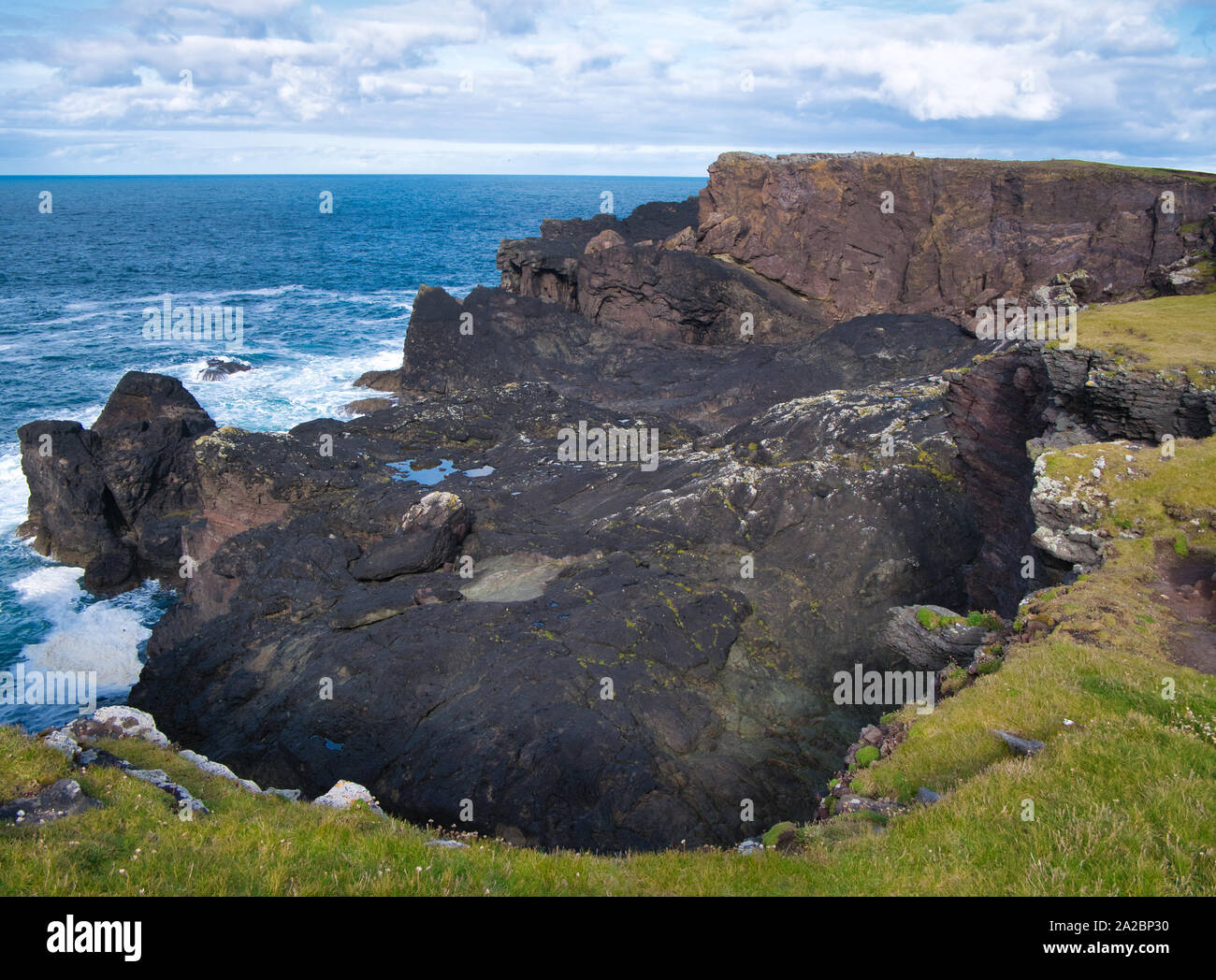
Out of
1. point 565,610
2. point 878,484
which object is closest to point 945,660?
point 878,484

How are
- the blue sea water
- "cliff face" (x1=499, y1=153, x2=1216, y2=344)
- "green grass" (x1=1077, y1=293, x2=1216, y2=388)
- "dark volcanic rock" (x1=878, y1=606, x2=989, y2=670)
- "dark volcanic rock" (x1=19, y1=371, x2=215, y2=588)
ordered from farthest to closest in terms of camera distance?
"cliff face" (x1=499, y1=153, x2=1216, y2=344), "dark volcanic rock" (x1=19, y1=371, x2=215, y2=588), the blue sea water, "green grass" (x1=1077, y1=293, x2=1216, y2=388), "dark volcanic rock" (x1=878, y1=606, x2=989, y2=670)

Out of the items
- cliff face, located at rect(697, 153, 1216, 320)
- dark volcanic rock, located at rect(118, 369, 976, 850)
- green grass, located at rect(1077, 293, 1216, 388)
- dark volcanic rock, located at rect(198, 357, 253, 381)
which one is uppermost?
cliff face, located at rect(697, 153, 1216, 320)

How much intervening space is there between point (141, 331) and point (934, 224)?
65.2 metres

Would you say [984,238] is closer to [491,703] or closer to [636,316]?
[636,316]

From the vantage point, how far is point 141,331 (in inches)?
2771

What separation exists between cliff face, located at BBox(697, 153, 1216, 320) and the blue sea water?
28848mm

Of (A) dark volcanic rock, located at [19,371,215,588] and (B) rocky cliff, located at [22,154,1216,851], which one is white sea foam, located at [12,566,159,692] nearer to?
(A) dark volcanic rock, located at [19,371,215,588]

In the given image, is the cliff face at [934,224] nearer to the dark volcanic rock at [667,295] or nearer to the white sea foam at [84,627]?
the dark volcanic rock at [667,295]

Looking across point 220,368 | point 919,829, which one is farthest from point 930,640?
point 220,368

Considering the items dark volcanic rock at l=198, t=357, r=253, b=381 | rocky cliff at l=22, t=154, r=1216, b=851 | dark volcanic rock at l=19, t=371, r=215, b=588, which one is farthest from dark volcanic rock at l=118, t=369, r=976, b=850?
dark volcanic rock at l=198, t=357, r=253, b=381

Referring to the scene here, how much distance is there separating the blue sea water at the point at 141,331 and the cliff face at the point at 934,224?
28.8 meters

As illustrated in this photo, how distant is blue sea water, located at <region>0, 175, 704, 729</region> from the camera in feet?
103

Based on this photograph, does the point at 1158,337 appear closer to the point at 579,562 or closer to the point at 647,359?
the point at 579,562
